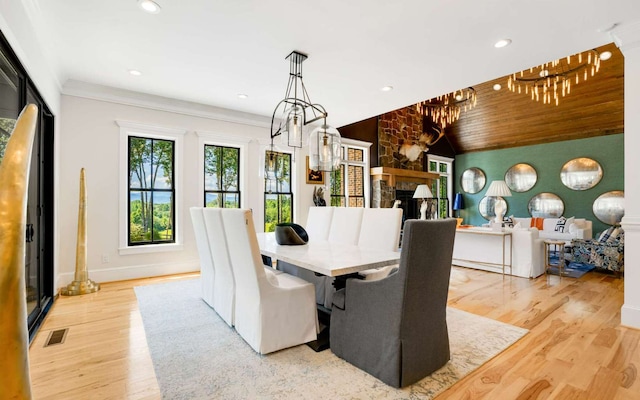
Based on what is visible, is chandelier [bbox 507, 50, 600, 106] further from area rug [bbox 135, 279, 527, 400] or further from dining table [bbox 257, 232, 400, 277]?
area rug [bbox 135, 279, 527, 400]

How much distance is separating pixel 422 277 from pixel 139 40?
3.21 m

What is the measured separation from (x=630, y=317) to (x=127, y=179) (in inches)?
229

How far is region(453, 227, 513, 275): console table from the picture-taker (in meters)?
4.83

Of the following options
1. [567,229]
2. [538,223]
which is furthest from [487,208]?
[567,229]

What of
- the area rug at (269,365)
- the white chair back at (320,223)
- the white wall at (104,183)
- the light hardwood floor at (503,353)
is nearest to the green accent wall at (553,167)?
the light hardwood floor at (503,353)

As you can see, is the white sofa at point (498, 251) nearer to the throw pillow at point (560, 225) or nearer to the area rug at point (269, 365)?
the area rug at point (269, 365)

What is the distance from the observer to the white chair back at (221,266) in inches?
107

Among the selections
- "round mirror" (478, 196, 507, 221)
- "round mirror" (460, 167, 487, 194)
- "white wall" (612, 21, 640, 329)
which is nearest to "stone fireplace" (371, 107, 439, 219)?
"round mirror" (460, 167, 487, 194)

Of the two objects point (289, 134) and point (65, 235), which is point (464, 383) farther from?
point (65, 235)

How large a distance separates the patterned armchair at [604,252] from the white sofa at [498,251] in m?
0.86

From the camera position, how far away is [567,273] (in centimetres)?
487

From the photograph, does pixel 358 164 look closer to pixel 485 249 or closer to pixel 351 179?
pixel 351 179

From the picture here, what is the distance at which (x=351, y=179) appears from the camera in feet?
23.4

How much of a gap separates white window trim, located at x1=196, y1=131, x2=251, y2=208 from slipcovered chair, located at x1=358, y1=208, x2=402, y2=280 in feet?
8.40
